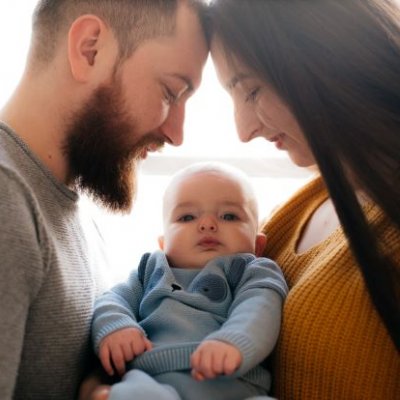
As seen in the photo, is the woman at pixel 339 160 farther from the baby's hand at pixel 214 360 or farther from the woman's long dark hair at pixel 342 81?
the baby's hand at pixel 214 360

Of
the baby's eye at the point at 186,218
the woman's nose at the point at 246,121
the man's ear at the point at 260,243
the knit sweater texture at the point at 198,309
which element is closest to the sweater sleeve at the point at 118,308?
the knit sweater texture at the point at 198,309

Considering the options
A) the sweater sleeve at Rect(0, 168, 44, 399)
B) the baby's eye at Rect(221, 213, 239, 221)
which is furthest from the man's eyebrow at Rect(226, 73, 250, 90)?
the sweater sleeve at Rect(0, 168, 44, 399)

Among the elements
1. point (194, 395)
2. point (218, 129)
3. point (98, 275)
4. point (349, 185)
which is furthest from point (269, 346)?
point (218, 129)

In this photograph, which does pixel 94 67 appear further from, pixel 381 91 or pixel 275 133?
pixel 381 91

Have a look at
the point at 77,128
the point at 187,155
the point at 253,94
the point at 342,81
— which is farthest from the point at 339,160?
the point at 187,155

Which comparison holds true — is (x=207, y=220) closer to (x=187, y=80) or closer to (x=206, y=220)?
(x=206, y=220)

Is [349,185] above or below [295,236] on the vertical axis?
above

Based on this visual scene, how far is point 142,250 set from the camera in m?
1.86

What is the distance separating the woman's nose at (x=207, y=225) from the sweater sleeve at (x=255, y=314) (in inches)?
4.5

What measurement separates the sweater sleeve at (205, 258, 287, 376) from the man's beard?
36 centimetres

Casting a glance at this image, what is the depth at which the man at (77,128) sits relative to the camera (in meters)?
0.98

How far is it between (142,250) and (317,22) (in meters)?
1.00

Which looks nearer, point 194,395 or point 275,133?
point 194,395

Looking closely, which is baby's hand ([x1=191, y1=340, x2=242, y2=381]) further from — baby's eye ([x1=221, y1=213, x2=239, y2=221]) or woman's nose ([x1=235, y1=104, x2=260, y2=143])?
woman's nose ([x1=235, y1=104, x2=260, y2=143])
